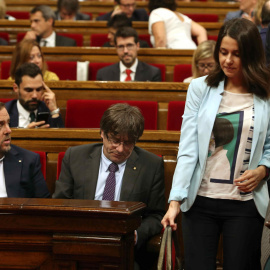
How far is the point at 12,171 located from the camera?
1.34 metres

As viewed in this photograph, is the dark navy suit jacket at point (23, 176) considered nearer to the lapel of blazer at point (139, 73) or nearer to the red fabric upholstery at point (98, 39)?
the lapel of blazer at point (139, 73)

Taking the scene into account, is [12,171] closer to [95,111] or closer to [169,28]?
[95,111]

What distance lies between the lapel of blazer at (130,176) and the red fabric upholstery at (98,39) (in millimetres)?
1837

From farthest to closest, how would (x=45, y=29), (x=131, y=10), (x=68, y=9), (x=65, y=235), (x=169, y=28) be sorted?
(x=68, y=9)
(x=131, y=10)
(x=45, y=29)
(x=169, y=28)
(x=65, y=235)

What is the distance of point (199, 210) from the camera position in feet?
3.24

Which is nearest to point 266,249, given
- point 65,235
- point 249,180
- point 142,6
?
point 249,180

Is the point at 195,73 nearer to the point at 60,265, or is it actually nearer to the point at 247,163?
the point at 247,163

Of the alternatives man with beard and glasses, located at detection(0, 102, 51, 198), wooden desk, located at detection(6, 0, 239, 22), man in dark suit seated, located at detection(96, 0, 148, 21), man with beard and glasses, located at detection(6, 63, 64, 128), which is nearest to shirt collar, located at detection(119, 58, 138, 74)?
man with beard and glasses, located at detection(6, 63, 64, 128)

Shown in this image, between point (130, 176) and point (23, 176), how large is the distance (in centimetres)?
27

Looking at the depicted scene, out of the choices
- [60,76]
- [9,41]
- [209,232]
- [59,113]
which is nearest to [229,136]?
[209,232]

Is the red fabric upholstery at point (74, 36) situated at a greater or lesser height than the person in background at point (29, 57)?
greater

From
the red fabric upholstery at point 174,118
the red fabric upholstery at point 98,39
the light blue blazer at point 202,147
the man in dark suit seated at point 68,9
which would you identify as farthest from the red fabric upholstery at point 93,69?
the light blue blazer at point 202,147

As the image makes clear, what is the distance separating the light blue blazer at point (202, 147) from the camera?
979mm

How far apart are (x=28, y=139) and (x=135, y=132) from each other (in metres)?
0.39
